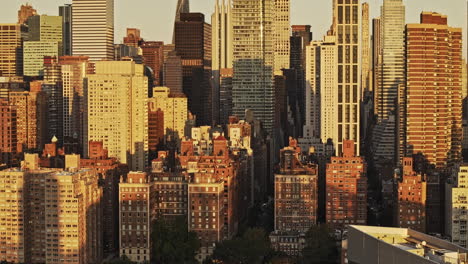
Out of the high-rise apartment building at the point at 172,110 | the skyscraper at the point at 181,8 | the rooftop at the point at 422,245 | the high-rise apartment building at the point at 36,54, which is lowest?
the rooftop at the point at 422,245

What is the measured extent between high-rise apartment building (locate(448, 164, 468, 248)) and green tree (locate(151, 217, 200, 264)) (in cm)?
1652

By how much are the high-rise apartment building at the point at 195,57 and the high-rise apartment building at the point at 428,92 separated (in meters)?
53.5

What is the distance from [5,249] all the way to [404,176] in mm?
27240

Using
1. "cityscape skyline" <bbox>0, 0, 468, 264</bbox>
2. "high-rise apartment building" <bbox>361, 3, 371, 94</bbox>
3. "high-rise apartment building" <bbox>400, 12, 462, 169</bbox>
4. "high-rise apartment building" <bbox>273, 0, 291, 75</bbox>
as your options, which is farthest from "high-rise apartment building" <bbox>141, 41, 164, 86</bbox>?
"high-rise apartment building" <bbox>400, 12, 462, 169</bbox>

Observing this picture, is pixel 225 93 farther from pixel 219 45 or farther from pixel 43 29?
pixel 43 29

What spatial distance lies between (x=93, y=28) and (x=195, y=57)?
605 inches

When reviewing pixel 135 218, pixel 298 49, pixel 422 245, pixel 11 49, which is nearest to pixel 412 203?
pixel 135 218

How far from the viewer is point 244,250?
6488cm

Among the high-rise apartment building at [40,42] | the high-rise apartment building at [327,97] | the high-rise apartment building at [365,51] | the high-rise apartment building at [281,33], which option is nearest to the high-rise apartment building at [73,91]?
the high-rise apartment building at [40,42]

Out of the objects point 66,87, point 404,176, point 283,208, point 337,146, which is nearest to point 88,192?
point 283,208

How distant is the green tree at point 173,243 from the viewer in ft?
215

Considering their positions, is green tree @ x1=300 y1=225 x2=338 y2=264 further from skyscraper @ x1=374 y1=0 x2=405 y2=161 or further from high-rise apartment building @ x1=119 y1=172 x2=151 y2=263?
skyscraper @ x1=374 y1=0 x2=405 y2=161

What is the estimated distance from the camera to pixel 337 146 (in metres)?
109

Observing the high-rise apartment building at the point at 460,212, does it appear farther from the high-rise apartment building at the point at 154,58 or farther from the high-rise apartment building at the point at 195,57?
the high-rise apartment building at the point at 154,58
